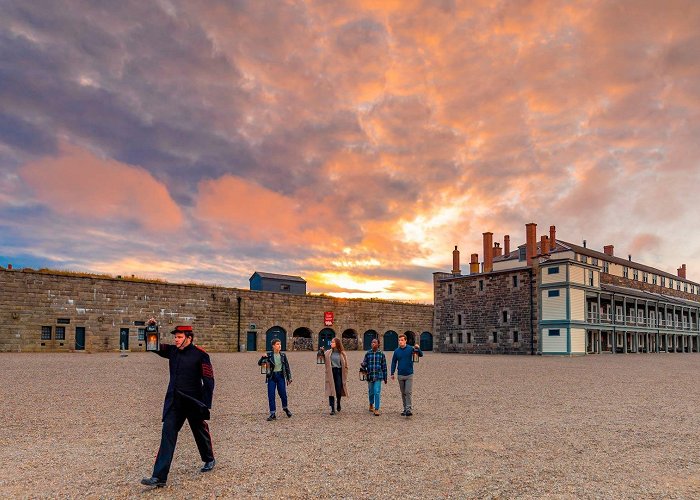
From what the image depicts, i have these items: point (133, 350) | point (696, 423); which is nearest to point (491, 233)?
point (133, 350)

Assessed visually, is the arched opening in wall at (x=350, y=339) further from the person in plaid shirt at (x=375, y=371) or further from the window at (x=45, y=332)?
the person in plaid shirt at (x=375, y=371)

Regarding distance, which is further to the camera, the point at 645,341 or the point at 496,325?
the point at 645,341

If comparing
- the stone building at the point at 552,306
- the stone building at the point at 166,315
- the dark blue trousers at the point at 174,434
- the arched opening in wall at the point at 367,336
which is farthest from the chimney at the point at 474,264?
the dark blue trousers at the point at 174,434

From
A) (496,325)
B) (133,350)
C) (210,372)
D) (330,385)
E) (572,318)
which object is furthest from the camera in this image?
(496,325)

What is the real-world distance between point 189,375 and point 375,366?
5.60m

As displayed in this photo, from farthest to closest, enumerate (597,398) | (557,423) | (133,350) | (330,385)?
(133,350) < (597,398) < (330,385) < (557,423)

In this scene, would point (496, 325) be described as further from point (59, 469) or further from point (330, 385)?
point (59, 469)

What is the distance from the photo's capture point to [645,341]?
2170 inches

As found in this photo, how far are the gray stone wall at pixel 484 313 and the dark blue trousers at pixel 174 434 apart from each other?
4184cm

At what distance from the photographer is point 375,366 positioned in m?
11.5

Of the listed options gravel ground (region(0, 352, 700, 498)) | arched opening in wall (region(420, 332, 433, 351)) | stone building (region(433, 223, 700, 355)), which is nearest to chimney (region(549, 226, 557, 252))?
stone building (region(433, 223, 700, 355))

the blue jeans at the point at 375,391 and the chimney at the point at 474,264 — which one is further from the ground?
the chimney at the point at 474,264

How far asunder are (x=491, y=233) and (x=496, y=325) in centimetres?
1001

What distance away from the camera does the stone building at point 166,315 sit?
34.3m
